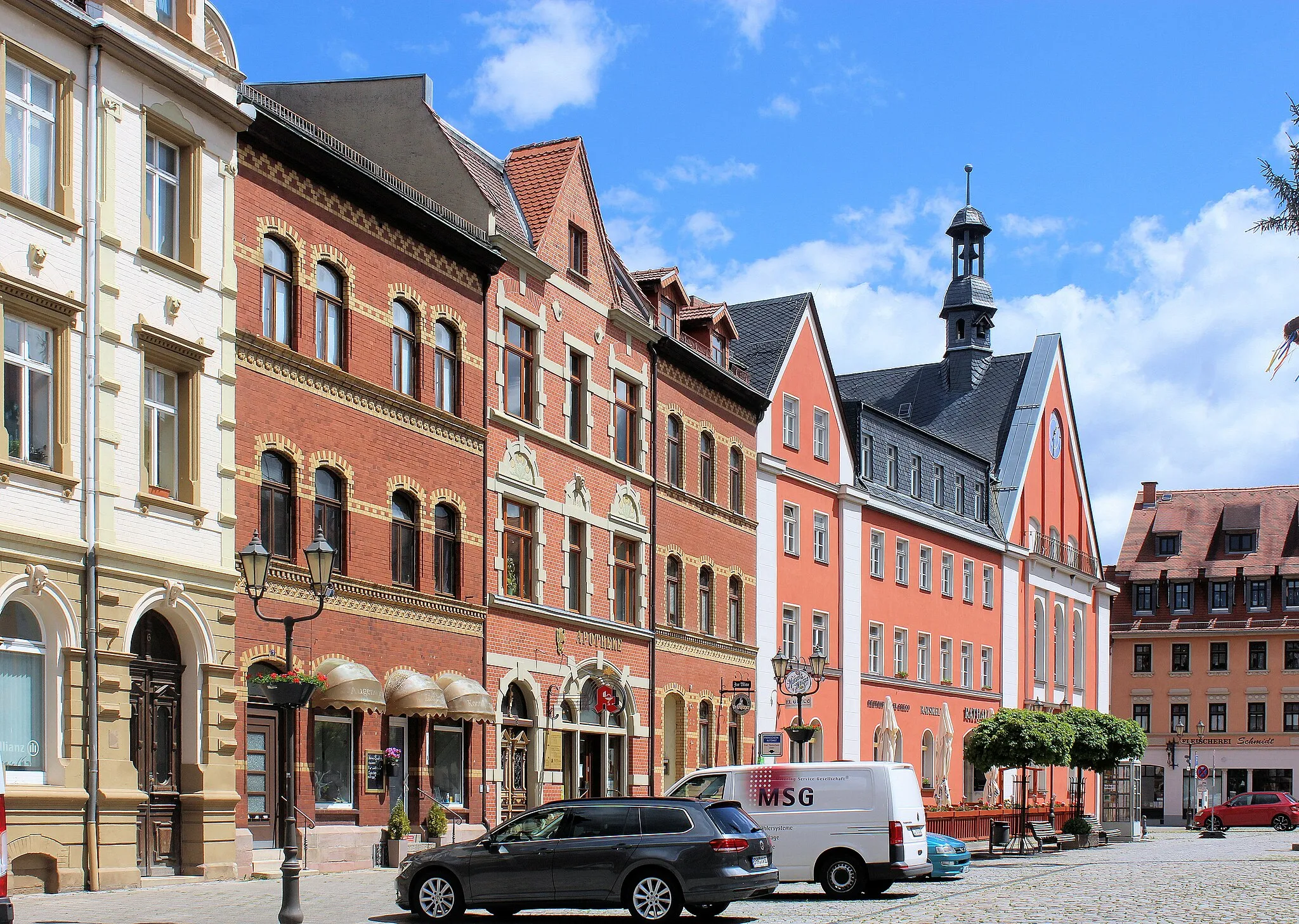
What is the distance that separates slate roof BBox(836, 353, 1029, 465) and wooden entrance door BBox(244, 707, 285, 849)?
42117 millimetres

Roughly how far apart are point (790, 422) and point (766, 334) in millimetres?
2609

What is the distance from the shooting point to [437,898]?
830 inches

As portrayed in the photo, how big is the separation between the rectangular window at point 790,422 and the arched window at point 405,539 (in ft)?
62.8

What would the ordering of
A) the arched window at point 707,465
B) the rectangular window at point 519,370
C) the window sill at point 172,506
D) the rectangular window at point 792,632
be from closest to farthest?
the window sill at point 172,506 < the rectangular window at point 519,370 < the arched window at point 707,465 < the rectangular window at point 792,632

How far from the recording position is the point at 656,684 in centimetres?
4100

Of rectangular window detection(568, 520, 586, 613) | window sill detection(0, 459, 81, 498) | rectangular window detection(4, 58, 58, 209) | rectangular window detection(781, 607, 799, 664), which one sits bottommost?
rectangular window detection(781, 607, 799, 664)

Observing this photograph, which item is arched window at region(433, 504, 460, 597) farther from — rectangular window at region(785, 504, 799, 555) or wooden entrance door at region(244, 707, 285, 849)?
rectangular window at region(785, 504, 799, 555)

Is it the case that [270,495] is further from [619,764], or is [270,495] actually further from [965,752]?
[965,752]

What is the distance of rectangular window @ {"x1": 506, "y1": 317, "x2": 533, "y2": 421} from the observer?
35375 millimetres

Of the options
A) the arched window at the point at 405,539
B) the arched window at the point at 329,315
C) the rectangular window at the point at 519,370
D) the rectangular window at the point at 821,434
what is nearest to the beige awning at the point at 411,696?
the arched window at the point at 405,539

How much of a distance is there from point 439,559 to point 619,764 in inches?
362

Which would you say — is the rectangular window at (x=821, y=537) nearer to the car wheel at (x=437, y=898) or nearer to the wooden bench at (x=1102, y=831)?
the wooden bench at (x=1102, y=831)

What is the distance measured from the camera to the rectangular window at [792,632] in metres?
48.9

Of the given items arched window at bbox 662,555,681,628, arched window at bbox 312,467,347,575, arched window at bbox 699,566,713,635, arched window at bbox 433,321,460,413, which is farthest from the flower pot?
arched window at bbox 699,566,713,635
